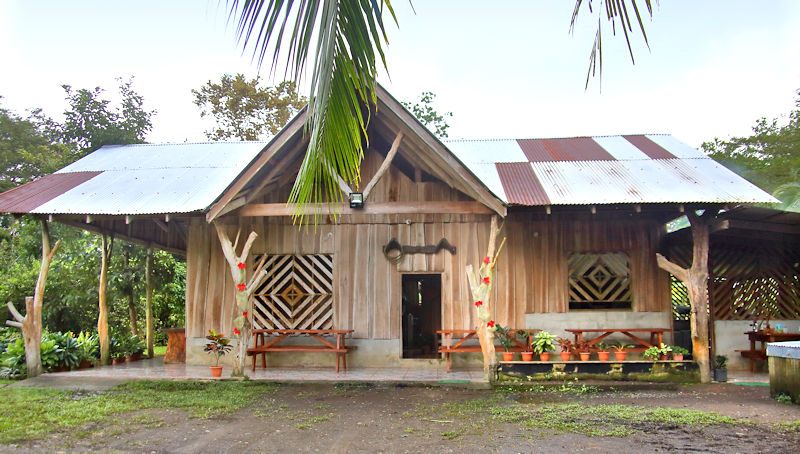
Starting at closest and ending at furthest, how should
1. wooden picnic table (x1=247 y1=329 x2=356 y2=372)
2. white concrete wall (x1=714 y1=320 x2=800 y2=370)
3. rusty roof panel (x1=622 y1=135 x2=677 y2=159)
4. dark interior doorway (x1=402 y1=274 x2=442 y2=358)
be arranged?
wooden picnic table (x1=247 y1=329 x2=356 y2=372)
white concrete wall (x1=714 y1=320 x2=800 y2=370)
rusty roof panel (x1=622 y1=135 x2=677 y2=159)
dark interior doorway (x1=402 y1=274 x2=442 y2=358)

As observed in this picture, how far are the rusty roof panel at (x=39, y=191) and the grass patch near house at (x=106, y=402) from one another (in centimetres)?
301

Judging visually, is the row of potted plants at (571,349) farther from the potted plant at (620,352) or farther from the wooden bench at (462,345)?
the wooden bench at (462,345)

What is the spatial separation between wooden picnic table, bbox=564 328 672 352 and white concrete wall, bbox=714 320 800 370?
1004mm

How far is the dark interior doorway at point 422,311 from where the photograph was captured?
47.6 feet

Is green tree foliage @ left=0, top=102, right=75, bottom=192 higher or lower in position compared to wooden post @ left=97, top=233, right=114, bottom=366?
higher

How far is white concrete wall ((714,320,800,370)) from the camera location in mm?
9859

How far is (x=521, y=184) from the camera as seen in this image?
31.4 ft

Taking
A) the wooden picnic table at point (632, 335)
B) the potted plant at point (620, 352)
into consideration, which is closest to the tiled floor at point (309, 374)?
the wooden picnic table at point (632, 335)

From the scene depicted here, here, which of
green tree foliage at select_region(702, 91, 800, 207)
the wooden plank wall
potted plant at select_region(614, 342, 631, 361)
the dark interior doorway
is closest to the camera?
potted plant at select_region(614, 342, 631, 361)

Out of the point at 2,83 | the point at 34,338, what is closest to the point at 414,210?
the point at 34,338

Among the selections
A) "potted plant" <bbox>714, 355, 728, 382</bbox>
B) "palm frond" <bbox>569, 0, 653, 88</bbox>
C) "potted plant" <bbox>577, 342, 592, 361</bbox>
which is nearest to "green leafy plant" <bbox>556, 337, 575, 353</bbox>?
"potted plant" <bbox>577, 342, 592, 361</bbox>

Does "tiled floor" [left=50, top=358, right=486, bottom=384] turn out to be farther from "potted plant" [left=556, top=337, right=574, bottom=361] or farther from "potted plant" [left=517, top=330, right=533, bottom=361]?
"potted plant" [left=556, top=337, right=574, bottom=361]

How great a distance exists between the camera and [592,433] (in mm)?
5469

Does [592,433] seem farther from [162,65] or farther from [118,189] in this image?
[118,189]
